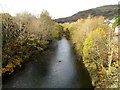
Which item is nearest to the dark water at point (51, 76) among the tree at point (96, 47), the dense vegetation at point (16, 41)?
the dense vegetation at point (16, 41)

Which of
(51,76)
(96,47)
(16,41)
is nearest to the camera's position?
(51,76)

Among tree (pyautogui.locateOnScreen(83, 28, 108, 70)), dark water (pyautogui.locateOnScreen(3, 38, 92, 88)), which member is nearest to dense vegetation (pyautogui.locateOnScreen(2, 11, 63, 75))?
dark water (pyautogui.locateOnScreen(3, 38, 92, 88))

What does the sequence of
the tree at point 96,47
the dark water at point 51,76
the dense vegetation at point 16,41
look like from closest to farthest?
the dark water at point 51,76
the tree at point 96,47
the dense vegetation at point 16,41

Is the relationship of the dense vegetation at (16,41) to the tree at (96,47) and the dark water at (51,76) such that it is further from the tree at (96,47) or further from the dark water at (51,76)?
the tree at (96,47)

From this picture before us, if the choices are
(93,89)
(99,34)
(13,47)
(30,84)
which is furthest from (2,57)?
(99,34)

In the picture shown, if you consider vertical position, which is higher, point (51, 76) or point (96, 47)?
point (96, 47)

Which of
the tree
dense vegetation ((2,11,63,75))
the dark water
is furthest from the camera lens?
dense vegetation ((2,11,63,75))

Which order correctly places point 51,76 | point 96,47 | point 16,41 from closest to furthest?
point 51,76 → point 96,47 → point 16,41

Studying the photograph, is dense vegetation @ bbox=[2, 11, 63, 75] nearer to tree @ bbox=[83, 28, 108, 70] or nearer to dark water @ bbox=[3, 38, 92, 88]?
dark water @ bbox=[3, 38, 92, 88]

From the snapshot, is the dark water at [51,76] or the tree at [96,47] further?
the tree at [96,47]

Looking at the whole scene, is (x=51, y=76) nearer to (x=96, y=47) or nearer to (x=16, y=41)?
(x=96, y=47)

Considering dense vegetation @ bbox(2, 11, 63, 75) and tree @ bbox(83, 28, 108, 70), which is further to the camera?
dense vegetation @ bbox(2, 11, 63, 75)

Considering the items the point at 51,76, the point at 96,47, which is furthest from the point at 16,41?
the point at 96,47

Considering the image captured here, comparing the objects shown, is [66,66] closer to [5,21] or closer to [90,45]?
[90,45]
